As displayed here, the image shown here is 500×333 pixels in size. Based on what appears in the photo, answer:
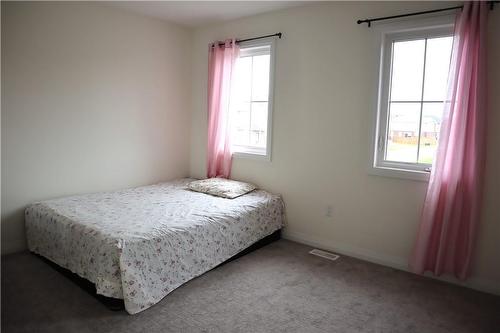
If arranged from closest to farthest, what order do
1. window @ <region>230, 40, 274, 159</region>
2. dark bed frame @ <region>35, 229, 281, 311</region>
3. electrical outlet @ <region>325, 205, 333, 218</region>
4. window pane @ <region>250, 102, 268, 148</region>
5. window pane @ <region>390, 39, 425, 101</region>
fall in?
dark bed frame @ <region>35, 229, 281, 311</region>
window pane @ <region>390, 39, 425, 101</region>
electrical outlet @ <region>325, 205, 333, 218</region>
window @ <region>230, 40, 274, 159</region>
window pane @ <region>250, 102, 268, 148</region>

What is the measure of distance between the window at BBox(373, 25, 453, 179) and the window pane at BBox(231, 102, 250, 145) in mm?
1524

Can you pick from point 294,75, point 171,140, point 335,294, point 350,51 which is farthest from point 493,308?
point 171,140

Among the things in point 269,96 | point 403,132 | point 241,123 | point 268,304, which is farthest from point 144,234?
point 403,132

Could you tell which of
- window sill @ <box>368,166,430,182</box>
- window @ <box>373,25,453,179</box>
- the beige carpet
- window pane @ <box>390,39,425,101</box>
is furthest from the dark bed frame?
window pane @ <box>390,39,425,101</box>

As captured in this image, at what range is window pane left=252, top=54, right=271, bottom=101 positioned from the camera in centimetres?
373

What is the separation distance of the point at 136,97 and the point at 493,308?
3.66m

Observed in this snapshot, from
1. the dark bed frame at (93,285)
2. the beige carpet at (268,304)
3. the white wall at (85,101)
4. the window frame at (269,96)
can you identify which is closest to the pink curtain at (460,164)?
the beige carpet at (268,304)

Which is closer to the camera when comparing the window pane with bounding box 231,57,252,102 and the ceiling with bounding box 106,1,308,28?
the ceiling with bounding box 106,1,308,28

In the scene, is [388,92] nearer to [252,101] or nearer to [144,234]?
[252,101]

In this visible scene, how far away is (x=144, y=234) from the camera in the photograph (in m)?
2.30

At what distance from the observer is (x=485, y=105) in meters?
2.42

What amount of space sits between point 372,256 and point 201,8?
2.89 meters

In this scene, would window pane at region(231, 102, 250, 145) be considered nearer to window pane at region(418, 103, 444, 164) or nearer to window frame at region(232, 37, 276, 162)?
window frame at region(232, 37, 276, 162)

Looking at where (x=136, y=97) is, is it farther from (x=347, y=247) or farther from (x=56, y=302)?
(x=347, y=247)
